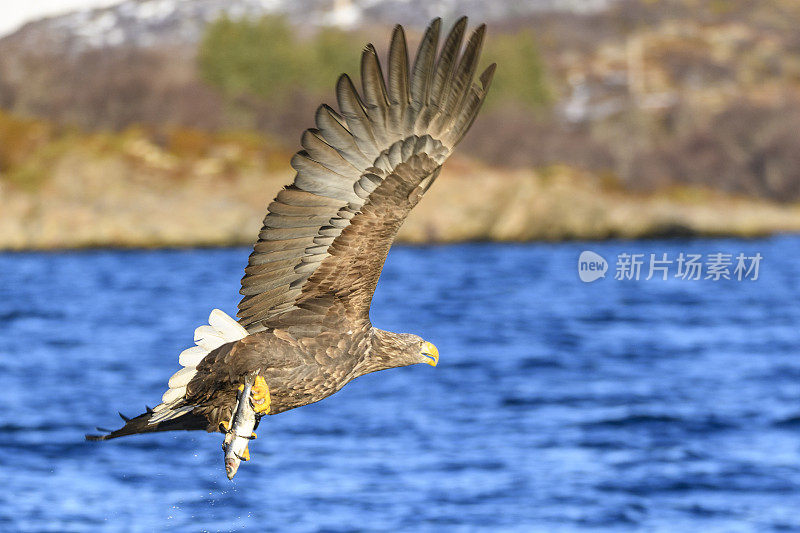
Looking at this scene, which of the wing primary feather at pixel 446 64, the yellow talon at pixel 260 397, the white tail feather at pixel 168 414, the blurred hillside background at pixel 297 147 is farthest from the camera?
the blurred hillside background at pixel 297 147

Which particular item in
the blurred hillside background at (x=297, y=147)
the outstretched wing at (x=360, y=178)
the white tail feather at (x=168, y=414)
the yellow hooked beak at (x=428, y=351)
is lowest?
the white tail feather at (x=168, y=414)

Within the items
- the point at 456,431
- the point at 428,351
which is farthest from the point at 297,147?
the point at 428,351

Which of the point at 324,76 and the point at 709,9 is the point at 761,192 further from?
the point at 709,9

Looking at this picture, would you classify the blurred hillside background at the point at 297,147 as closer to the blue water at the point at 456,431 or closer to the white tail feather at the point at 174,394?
the blue water at the point at 456,431

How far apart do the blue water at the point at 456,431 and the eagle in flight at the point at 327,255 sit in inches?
226

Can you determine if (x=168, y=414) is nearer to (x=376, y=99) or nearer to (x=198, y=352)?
(x=198, y=352)

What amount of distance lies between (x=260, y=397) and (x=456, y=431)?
9993mm

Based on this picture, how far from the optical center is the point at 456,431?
50.9 ft

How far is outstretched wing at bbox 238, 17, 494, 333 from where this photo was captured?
18.5 feet

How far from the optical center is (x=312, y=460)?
14.1 meters

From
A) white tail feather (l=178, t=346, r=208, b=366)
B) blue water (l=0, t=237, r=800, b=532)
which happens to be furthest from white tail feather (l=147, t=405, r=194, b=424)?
blue water (l=0, t=237, r=800, b=532)

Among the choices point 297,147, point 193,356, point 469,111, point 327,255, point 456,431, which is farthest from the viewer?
point 297,147

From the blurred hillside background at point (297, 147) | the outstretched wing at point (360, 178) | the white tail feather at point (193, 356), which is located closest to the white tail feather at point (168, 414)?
the white tail feather at point (193, 356)

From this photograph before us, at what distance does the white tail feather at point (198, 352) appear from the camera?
19.7 feet
